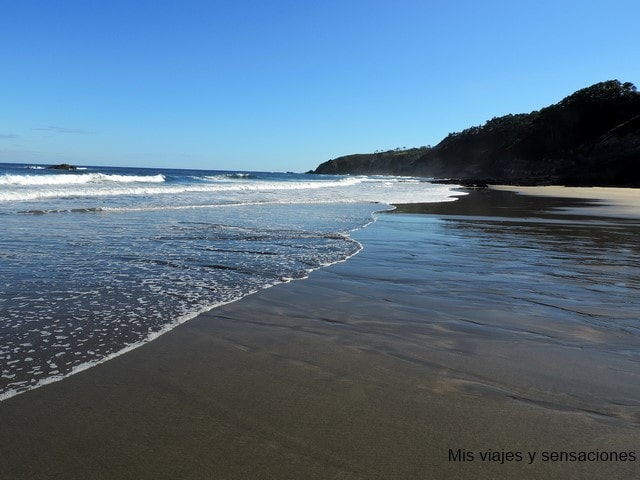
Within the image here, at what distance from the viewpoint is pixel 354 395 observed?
2.92 m

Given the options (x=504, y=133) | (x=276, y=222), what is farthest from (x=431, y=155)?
(x=276, y=222)

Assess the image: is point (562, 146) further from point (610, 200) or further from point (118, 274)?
point (118, 274)

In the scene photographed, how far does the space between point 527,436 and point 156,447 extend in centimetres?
192

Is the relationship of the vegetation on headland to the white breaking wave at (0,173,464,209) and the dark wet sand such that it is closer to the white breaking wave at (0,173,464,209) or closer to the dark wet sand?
the white breaking wave at (0,173,464,209)

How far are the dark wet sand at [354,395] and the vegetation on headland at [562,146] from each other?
5048 centimetres

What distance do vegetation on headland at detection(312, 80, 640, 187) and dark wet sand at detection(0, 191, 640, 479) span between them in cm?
5048

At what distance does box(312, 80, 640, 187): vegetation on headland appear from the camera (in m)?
55.9

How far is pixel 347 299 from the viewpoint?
534cm

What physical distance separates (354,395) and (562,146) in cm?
8549

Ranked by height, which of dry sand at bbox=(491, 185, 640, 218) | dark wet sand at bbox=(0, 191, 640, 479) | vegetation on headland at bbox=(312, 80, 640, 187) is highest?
vegetation on headland at bbox=(312, 80, 640, 187)

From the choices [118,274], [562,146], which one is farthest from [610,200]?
[562,146]

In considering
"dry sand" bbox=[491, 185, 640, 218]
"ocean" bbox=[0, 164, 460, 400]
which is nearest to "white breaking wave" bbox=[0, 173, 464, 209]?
"dry sand" bbox=[491, 185, 640, 218]

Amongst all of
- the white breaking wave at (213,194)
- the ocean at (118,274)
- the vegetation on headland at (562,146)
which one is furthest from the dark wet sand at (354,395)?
the vegetation on headland at (562,146)

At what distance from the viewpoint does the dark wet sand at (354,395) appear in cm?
223
